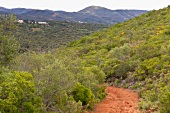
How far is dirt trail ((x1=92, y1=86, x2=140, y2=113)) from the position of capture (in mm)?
18688

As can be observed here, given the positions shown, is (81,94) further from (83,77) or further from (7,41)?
(7,41)

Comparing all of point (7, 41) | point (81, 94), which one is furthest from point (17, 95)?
point (81, 94)

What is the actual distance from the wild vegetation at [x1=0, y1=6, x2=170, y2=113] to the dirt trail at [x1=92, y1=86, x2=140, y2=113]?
1.73ft

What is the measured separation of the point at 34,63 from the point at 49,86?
155 inches

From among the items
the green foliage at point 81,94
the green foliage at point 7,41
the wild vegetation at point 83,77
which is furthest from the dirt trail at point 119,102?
the green foliage at point 7,41

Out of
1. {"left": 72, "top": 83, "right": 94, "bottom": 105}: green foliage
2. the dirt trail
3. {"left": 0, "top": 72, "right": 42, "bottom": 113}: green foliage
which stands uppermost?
{"left": 0, "top": 72, "right": 42, "bottom": 113}: green foliage

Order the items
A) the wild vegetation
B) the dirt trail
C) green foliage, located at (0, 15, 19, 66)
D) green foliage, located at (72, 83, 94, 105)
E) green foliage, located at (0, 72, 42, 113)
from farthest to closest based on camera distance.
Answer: the dirt trail → green foliage, located at (72, 83, 94, 105) → green foliage, located at (0, 15, 19, 66) → the wild vegetation → green foliage, located at (0, 72, 42, 113)

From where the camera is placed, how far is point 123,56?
106 feet

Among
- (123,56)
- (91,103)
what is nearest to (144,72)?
(123,56)

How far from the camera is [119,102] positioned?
21266 millimetres

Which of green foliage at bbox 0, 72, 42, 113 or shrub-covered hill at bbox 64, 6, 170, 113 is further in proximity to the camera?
shrub-covered hill at bbox 64, 6, 170, 113

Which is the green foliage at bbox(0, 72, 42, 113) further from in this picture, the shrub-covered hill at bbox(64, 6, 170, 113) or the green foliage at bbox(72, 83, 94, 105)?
the shrub-covered hill at bbox(64, 6, 170, 113)

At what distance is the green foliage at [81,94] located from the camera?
56.0ft

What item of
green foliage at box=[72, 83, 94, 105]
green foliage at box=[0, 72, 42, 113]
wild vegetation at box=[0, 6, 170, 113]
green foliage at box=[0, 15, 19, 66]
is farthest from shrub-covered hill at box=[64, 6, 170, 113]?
green foliage at box=[0, 15, 19, 66]
